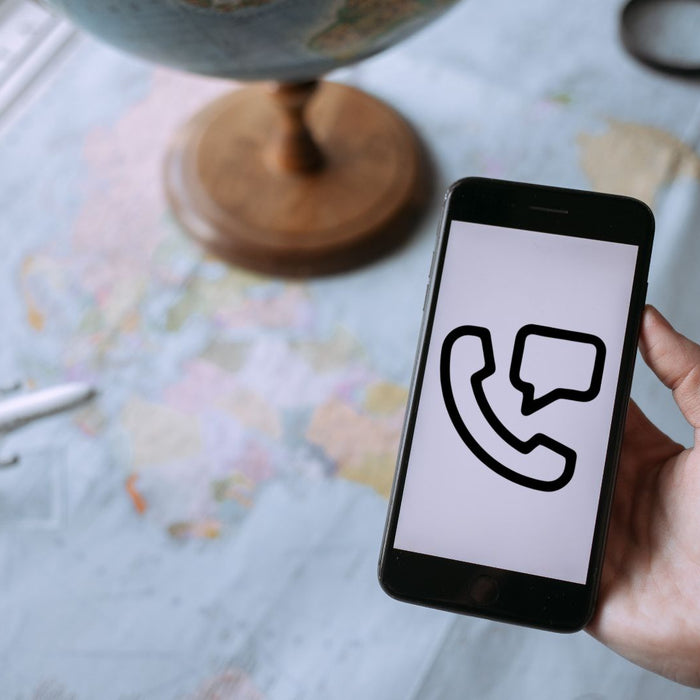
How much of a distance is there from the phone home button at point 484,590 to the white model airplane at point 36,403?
1.01ft


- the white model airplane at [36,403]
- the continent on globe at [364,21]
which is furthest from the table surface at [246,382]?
the continent on globe at [364,21]

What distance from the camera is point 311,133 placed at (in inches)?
27.2

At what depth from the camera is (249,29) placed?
44 cm

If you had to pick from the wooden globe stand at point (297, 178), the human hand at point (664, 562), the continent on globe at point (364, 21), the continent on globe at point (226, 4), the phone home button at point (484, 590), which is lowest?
the human hand at point (664, 562)

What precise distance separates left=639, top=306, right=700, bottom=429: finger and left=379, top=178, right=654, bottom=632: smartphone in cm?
1

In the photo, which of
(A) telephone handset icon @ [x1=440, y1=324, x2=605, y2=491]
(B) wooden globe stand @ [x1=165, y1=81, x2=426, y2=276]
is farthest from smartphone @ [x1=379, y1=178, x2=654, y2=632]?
(B) wooden globe stand @ [x1=165, y1=81, x2=426, y2=276]

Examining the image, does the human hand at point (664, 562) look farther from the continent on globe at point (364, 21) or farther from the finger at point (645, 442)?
the continent on globe at point (364, 21)

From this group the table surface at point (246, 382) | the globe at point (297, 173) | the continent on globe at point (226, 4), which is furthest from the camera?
the globe at point (297, 173)

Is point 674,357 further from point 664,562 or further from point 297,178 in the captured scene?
point 297,178

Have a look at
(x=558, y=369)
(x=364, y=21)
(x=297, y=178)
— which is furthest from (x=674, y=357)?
(x=297, y=178)

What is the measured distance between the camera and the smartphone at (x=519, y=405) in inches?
17.3

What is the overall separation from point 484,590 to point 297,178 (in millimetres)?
382

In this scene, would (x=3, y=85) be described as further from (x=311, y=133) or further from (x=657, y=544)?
(x=657, y=544)

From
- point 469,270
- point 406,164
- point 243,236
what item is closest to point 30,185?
point 243,236
